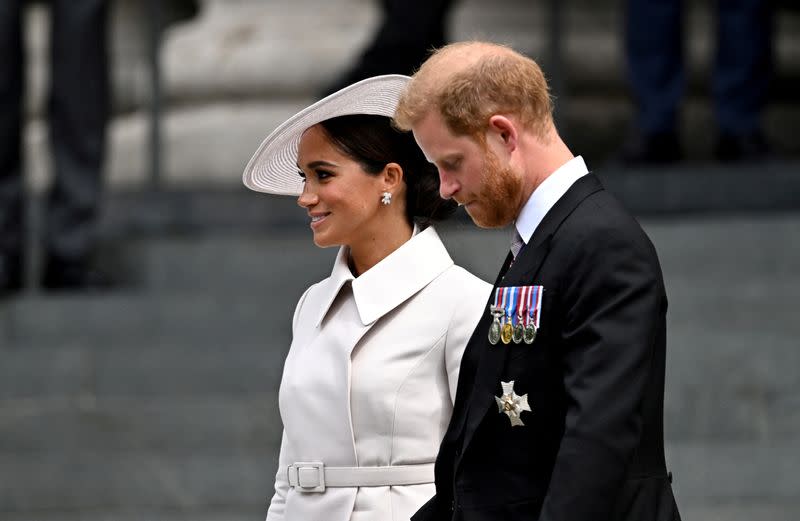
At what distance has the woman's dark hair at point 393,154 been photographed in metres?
3.18

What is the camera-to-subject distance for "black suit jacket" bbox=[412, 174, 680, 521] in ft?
7.60

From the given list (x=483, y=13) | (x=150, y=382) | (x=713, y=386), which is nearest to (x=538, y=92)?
(x=713, y=386)

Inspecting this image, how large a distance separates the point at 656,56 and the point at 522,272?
15.6ft

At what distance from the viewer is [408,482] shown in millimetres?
3082

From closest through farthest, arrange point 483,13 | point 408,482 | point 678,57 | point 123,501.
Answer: point 408,482, point 123,501, point 678,57, point 483,13

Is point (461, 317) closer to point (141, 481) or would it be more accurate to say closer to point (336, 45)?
point (141, 481)

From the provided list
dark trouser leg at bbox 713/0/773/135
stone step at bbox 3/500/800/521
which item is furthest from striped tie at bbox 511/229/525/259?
dark trouser leg at bbox 713/0/773/135

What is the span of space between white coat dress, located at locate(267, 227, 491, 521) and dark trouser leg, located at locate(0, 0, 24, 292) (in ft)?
12.2

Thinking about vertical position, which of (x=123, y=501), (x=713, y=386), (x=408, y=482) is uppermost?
(x=408, y=482)

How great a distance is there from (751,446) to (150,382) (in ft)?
6.78

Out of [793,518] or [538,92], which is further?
[793,518]

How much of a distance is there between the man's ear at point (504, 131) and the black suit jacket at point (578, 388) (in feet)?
0.36

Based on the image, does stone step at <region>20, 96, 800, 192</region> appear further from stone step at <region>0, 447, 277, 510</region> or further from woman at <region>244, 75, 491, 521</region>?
woman at <region>244, 75, 491, 521</region>

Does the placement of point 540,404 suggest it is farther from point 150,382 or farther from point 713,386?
point 150,382
